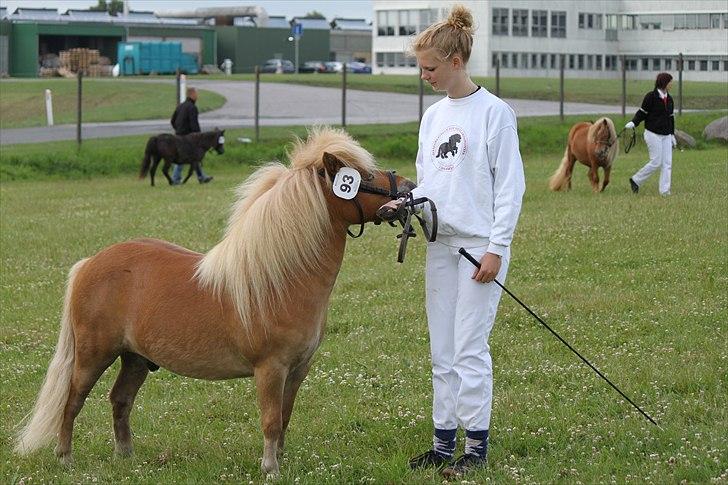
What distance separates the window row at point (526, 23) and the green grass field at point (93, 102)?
143ft

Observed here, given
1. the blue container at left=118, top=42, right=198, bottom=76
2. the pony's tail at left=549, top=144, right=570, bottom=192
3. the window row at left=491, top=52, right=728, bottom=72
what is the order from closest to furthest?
the pony's tail at left=549, top=144, right=570, bottom=192, the blue container at left=118, top=42, right=198, bottom=76, the window row at left=491, top=52, right=728, bottom=72

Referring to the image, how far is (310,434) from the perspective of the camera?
7184 millimetres

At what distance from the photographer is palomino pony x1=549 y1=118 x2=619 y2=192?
20.3 meters

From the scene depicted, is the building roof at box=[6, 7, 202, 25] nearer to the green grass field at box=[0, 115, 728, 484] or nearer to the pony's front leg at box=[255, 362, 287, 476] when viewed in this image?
the green grass field at box=[0, 115, 728, 484]

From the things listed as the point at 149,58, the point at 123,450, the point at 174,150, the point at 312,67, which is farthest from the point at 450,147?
the point at 312,67

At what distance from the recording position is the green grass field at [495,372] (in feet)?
21.2

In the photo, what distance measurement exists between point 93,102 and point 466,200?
41821mm

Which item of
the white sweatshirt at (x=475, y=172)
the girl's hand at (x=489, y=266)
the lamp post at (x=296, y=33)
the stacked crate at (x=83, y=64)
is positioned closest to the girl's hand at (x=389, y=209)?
the white sweatshirt at (x=475, y=172)

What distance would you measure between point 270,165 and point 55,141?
981 inches

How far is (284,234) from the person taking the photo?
6.01 meters

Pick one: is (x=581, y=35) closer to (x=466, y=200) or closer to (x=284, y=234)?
(x=466, y=200)

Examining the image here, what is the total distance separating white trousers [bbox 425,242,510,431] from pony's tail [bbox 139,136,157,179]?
60.9 ft

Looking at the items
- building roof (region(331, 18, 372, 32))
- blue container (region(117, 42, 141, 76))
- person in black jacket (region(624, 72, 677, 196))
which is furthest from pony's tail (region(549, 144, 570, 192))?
building roof (region(331, 18, 372, 32))

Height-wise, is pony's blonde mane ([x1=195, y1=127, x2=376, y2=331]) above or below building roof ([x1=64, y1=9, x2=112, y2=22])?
below
